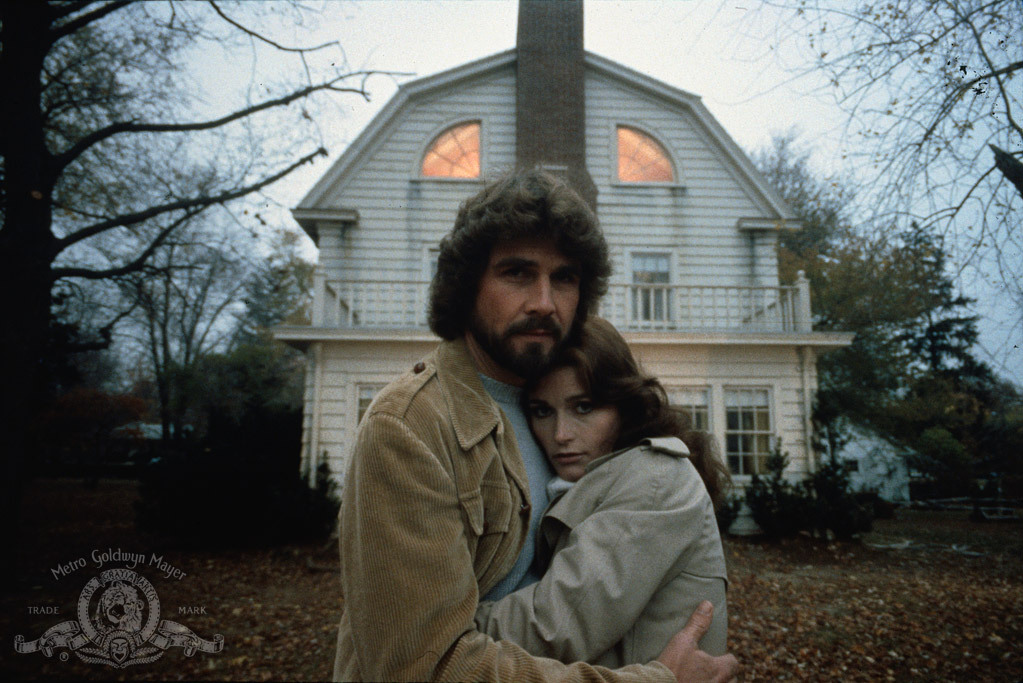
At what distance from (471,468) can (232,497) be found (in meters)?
8.12

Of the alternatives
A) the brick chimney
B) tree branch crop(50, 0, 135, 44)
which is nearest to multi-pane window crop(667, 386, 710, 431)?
the brick chimney

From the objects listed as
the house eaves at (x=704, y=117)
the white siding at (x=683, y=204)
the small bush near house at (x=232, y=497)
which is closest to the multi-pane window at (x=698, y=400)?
the white siding at (x=683, y=204)

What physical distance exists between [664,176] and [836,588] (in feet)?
27.3

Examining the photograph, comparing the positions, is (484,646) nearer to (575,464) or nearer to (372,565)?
(372,565)

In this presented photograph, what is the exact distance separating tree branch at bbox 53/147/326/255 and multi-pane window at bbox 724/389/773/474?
7.68m

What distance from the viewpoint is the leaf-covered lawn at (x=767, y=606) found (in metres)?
1.76

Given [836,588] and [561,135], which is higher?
[561,135]

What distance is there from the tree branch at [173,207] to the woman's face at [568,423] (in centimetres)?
360

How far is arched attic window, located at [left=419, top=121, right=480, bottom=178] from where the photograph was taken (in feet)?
32.4

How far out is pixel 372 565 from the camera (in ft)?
3.65

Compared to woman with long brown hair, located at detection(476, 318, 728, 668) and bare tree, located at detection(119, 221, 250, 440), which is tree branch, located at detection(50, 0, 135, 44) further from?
woman with long brown hair, located at detection(476, 318, 728, 668)

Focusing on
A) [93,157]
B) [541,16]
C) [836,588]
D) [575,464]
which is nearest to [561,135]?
[541,16]

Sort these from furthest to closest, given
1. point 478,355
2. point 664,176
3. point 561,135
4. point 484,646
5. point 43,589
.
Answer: point 664,176 → point 561,135 → point 43,589 → point 478,355 → point 484,646

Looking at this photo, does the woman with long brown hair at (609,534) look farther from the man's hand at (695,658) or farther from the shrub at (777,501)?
the shrub at (777,501)
